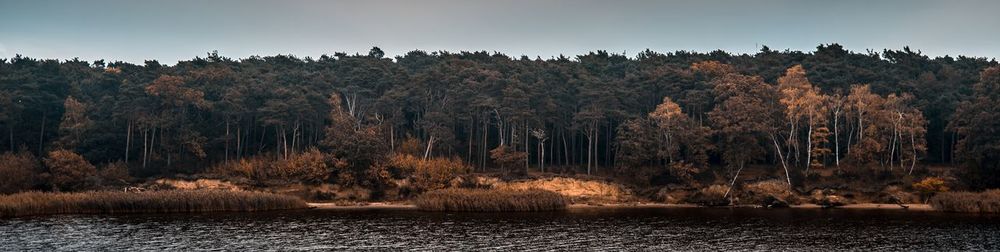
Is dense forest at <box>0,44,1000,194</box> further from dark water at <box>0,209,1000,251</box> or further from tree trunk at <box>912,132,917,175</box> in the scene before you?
dark water at <box>0,209,1000,251</box>

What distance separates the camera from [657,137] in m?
104

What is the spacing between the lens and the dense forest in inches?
4013

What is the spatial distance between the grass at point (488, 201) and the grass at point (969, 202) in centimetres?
3501

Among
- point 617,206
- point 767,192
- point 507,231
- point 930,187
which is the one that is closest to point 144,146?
point 617,206

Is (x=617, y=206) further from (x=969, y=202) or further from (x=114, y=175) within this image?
(x=114, y=175)

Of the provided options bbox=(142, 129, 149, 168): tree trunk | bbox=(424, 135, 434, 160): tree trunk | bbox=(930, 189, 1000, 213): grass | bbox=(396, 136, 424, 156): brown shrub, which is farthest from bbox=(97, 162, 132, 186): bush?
bbox=(930, 189, 1000, 213): grass

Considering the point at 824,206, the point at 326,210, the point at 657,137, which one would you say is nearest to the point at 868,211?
the point at 824,206

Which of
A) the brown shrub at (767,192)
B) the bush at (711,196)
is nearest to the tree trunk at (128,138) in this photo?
the bush at (711,196)

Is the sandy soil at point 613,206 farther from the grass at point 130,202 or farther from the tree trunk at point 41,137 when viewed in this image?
the tree trunk at point 41,137

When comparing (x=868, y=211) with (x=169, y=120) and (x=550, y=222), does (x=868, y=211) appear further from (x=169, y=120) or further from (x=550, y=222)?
(x=169, y=120)

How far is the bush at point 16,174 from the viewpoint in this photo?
88750 mm

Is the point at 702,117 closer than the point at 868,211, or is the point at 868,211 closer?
the point at 868,211

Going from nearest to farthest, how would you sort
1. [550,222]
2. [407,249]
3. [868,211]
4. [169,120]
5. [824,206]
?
[407,249] → [550,222] → [868,211] → [824,206] → [169,120]

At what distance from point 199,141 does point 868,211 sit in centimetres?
7831
